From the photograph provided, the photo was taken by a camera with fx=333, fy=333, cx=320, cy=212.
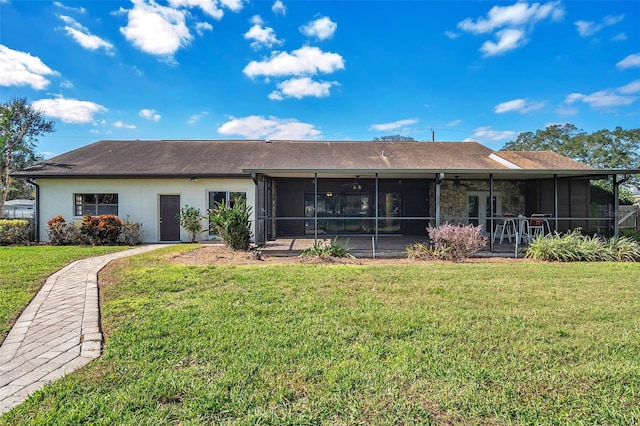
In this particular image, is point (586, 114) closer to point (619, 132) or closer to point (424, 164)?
point (619, 132)

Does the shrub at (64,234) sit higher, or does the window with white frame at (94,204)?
the window with white frame at (94,204)

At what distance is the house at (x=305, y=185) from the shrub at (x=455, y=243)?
2790mm

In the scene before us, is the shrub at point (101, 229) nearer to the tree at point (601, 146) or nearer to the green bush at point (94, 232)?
the green bush at point (94, 232)

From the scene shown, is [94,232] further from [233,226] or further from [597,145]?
[597,145]

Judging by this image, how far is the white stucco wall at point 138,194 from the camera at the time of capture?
43.2 feet

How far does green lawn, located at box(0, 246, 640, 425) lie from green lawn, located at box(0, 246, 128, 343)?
1.07m

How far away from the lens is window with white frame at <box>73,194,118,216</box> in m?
13.3

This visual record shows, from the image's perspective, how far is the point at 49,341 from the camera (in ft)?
11.9

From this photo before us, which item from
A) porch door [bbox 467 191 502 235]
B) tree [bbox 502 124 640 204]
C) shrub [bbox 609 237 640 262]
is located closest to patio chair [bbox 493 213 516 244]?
porch door [bbox 467 191 502 235]

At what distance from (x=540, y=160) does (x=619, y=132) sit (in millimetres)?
23932

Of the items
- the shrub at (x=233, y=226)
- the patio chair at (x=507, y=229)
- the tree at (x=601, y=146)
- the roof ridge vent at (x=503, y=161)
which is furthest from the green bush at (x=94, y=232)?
the tree at (x=601, y=146)

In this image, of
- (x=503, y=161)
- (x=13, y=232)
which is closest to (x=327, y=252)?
(x=503, y=161)

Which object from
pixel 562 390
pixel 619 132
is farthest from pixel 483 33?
pixel 619 132

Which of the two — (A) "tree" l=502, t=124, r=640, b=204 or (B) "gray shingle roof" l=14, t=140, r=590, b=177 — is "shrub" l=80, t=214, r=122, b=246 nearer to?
(B) "gray shingle roof" l=14, t=140, r=590, b=177
